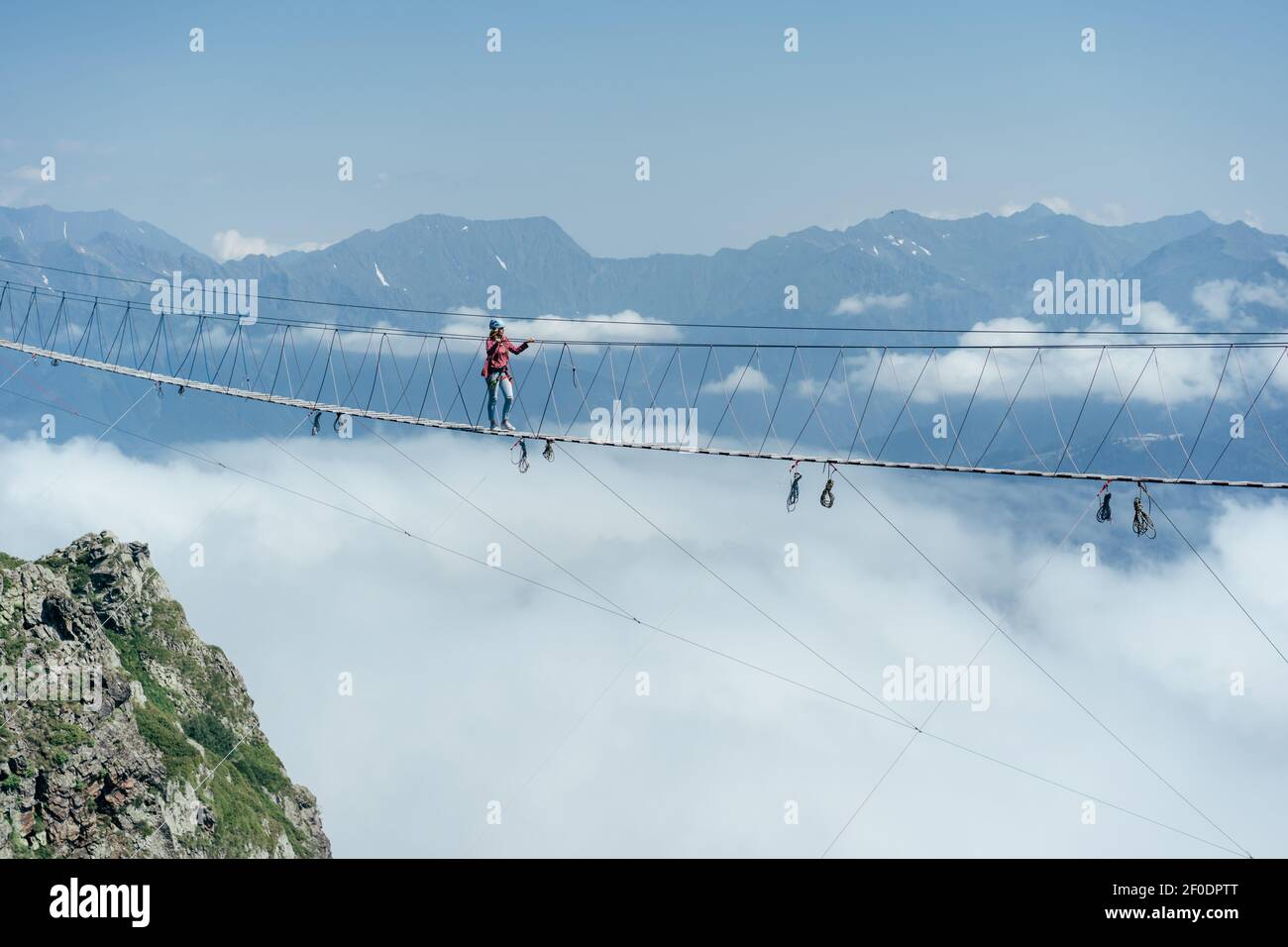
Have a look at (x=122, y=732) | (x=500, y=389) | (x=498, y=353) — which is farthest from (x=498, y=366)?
(x=122, y=732)

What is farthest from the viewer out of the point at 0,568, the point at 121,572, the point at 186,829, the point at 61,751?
the point at 121,572

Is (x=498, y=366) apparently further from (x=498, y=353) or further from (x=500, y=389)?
(x=500, y=389)

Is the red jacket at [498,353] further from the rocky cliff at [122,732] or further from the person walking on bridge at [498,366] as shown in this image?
the rocky cliff at [122,732]

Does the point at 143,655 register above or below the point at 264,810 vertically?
above

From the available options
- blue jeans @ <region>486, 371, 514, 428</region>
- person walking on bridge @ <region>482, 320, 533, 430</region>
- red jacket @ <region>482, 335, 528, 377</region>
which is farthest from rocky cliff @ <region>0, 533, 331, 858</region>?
red jacket @ <region>482, 335, 528, 377</region>

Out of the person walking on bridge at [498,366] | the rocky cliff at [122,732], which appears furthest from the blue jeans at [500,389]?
the rocky cliff at [122,732]
